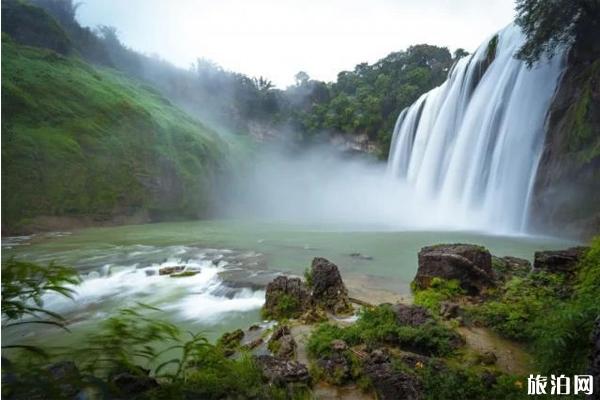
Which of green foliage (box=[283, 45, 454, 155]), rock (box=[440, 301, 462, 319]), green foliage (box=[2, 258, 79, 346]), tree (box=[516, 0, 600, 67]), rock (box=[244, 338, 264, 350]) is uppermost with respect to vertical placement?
green foliage (box=[283, 45, 454, 155])


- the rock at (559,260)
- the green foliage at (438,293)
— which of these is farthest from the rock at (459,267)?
the rock at (559,260)

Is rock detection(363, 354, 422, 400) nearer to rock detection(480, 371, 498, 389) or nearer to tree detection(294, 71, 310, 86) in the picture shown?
rock detection(480, 371, 498, 389)

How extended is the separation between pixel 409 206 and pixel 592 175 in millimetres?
14187

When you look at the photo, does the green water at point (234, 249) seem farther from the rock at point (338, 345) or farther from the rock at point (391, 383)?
the rock at point (391, 383)

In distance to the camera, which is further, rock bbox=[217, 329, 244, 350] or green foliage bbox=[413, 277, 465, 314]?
green foliage bbox=[413, 277, 465, 314]

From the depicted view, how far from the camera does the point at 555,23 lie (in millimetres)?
11461

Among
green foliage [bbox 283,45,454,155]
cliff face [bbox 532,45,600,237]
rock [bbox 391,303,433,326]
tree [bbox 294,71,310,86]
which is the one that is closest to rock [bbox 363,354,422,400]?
rock [bbox 391,303,433,326]

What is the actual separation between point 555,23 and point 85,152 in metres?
21.3

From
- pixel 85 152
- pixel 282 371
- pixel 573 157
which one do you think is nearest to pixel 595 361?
pixel 282 371

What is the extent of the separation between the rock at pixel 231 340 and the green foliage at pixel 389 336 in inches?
42.6

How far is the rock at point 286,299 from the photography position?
18.6ft

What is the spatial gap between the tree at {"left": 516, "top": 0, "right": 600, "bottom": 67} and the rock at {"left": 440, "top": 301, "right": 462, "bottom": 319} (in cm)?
1106

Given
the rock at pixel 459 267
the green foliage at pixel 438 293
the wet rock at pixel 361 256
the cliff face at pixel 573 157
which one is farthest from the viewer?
the cliff face at pixel 573 157

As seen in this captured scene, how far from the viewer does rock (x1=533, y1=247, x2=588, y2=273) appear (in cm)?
564
